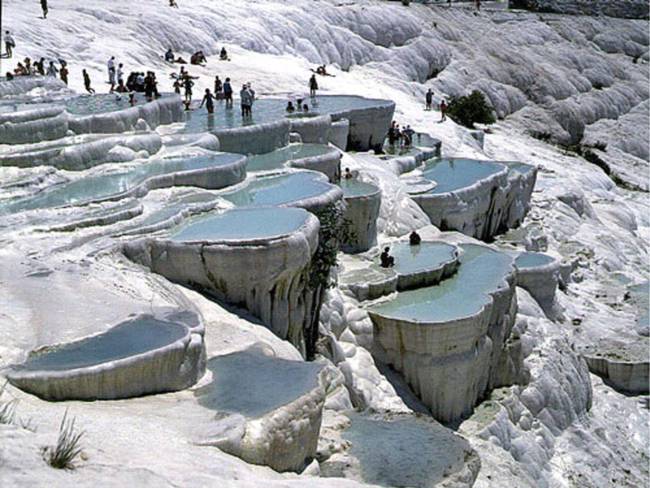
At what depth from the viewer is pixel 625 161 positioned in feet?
100

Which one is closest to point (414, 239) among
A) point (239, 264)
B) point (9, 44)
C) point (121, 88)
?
point (239, 264)

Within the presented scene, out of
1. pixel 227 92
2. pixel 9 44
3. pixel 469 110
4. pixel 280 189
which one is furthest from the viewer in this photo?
pixel 469 110

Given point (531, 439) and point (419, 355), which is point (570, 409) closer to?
point (531, 439)

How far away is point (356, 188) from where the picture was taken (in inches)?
579

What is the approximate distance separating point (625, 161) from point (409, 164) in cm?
A: 1567

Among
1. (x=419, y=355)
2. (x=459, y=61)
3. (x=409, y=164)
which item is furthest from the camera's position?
(x=459, y=61)

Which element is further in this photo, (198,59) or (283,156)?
(198,59)

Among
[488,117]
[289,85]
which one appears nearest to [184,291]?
[289,85]

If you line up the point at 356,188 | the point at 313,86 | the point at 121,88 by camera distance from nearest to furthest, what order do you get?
the point at 356,188 < the point at 121,88 < the point at 313,86

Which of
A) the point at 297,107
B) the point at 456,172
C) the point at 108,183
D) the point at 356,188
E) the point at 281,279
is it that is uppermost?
the point at 108,183

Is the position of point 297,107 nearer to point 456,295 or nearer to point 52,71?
point 52,71

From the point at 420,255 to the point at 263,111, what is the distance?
16.2 ft

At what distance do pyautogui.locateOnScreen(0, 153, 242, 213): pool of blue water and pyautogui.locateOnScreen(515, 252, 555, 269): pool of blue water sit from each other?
233 inches

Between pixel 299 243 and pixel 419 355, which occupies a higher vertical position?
pixel 299 243
